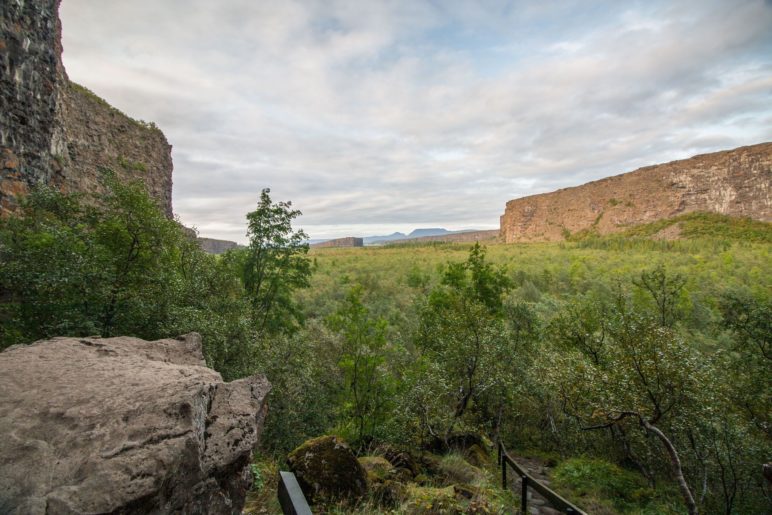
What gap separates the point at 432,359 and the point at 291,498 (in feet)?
46.1

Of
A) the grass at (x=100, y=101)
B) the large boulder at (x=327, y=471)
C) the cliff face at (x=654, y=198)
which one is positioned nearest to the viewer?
the large boulder at (x=327, y=471)

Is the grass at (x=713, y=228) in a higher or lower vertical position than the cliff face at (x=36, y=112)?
lower

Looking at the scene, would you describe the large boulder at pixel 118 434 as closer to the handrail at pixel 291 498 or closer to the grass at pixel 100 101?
the handrail at pixel 291 498

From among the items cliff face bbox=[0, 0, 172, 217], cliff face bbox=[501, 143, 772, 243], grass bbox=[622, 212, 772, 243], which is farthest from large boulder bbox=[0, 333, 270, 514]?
cliff face bbox=[501, 143, 772, 243]

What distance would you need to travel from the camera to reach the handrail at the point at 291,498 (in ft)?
9.38

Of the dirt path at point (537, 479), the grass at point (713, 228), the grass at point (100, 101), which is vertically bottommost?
the dirt path at point (537, 479)

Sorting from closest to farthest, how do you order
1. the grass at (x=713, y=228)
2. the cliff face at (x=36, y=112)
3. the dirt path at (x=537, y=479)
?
the dirt path at (x=537, y=479) → the cliff face at (x=36, y=112) → the grass at (x=713, y=228)

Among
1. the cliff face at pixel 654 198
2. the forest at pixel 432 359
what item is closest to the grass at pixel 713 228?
the cliff face at pixel 654 198

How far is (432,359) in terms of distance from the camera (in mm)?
16516

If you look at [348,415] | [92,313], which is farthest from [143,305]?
[348,415]

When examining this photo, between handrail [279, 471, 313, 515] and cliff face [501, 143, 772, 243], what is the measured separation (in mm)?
92570

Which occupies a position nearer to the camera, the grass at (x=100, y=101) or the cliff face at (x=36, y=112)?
the cliff face at (x=36, y=112)

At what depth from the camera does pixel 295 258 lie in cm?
1869

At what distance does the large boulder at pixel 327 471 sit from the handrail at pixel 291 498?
3.49 metres
